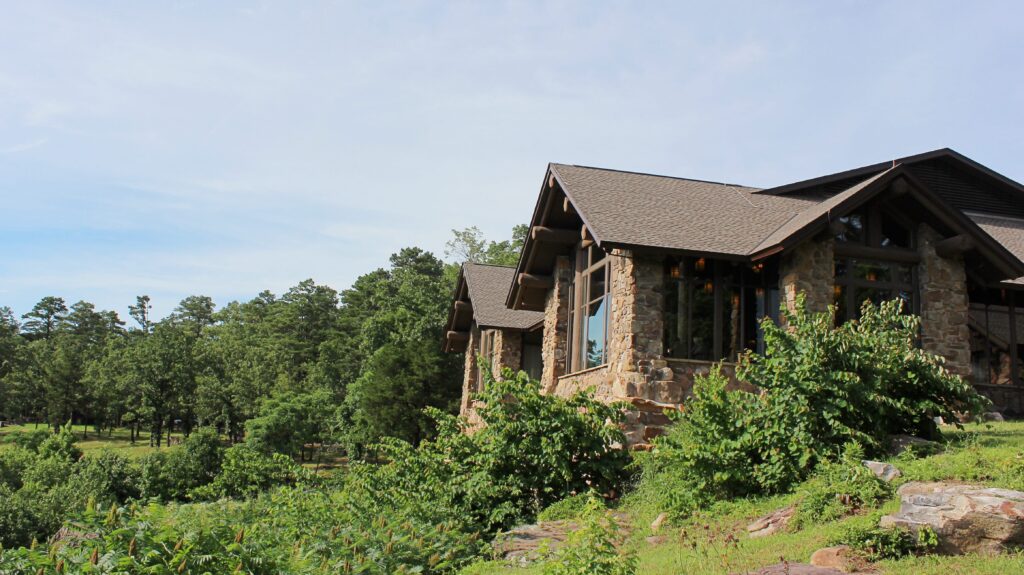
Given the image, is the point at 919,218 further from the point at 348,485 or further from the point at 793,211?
the point at 348,485

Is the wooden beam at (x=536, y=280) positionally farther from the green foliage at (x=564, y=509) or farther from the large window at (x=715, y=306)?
the green foliage at (x=564, y=509)

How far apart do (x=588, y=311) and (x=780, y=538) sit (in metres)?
10.5

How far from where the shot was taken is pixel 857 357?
9.89m

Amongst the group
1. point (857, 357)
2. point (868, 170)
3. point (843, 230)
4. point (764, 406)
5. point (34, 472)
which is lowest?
point (34, 472)

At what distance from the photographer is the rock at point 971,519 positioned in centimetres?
677

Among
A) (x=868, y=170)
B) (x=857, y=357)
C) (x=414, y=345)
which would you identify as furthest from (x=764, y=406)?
(x=414, y=345)

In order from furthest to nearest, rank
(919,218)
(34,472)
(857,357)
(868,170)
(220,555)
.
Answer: (34,472)
(868,170)
(919,218)
(857,357)
(220,555)

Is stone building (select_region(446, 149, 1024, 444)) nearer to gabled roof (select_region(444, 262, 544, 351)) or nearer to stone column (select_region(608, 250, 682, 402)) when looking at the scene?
stone column (select_region(608, 250, 682, 402))

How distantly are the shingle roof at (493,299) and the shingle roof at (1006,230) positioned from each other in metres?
12.2

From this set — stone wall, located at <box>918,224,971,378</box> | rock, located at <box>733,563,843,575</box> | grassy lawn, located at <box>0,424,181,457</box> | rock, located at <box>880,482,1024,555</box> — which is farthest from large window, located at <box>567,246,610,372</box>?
grassy lawn, located at <box>0,424,181,457</box>

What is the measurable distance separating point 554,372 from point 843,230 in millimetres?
7261

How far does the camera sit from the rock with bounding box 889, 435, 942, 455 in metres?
9.50

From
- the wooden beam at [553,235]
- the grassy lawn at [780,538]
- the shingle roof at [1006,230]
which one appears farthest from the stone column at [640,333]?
the shingle roof at [1006,230]

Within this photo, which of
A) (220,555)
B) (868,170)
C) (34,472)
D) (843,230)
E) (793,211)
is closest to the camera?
(220,555)
